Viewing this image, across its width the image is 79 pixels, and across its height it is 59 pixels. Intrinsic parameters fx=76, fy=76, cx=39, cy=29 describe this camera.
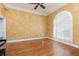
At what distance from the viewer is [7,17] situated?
126cm

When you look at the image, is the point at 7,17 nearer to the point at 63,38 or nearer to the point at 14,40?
the point at 14,40

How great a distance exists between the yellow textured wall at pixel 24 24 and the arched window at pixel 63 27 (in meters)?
0.26

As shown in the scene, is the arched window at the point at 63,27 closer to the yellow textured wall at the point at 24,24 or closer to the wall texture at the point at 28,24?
the wall texture at the point at 28,24

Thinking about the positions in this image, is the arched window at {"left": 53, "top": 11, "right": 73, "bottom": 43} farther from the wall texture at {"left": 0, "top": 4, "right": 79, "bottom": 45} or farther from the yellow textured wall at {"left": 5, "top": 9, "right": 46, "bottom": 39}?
the yellow textured wall at {"left": 5, "top": 9, "right": 46, "bottom": 39}

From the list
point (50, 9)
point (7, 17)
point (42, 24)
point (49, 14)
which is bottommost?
point (42, 24)

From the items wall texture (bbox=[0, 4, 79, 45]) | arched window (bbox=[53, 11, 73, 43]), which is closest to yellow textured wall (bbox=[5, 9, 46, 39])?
wall texture (bbox=[0, 4, 79, 45])

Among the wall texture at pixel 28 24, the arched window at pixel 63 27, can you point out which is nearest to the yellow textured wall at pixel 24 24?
the wall texture at pixel 28 24

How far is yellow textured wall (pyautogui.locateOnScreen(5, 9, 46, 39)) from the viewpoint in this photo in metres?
1.30

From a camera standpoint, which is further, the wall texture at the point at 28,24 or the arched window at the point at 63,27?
the arched window at the point at 63,27

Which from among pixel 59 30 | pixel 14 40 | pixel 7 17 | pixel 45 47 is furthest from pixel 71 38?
pixel 7 17

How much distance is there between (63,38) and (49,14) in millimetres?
550

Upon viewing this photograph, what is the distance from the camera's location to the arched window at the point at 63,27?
4.69ft

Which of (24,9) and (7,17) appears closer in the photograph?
(7,17)

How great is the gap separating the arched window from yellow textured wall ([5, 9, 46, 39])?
0.85ft
